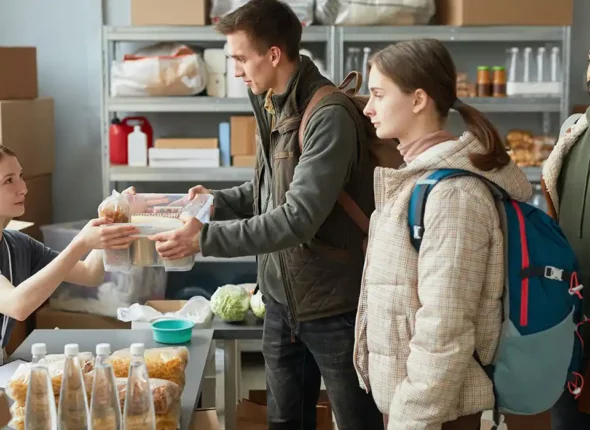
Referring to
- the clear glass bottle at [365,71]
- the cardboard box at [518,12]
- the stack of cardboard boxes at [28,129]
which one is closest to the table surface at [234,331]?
the stack of cardboard boxes at [28,129]

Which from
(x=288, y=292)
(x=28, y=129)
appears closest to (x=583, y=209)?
(x=288, y=292)

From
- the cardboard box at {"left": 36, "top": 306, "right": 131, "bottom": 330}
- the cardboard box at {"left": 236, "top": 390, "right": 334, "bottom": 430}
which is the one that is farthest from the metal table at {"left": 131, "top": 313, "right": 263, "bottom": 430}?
the cardboard box at {"left": 36, "top": 306, "right": 131, "bottom": 330}

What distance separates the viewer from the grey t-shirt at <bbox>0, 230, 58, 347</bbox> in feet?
8.93

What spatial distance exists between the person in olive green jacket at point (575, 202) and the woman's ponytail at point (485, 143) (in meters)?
0.40

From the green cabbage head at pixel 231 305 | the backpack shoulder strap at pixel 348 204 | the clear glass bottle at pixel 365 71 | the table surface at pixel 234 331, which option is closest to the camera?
the backpack shoulder strap at pixel 348 204

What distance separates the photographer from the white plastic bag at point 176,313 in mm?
3553

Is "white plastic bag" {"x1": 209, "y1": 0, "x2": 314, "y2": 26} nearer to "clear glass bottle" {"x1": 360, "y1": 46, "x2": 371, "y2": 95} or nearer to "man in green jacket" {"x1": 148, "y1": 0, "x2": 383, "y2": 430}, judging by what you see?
"clear glass bottle" {"x1": 360, "y1": 46, "x2": 371, "y2": 95}

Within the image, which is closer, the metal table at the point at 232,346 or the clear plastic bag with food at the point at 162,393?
the clear plastic bag with food at the point at 162,393

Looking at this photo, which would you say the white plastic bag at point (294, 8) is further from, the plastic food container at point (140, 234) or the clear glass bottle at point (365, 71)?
the plastic food container at point (140, 234)

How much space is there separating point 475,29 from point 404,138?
9.40 feet

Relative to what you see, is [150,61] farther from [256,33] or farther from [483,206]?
[483,206]

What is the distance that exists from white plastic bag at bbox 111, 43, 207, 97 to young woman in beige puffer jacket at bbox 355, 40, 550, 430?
272 cm

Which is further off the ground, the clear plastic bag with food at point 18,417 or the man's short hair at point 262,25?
the man's short hair at point 262,25

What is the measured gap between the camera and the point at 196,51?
187 inches
